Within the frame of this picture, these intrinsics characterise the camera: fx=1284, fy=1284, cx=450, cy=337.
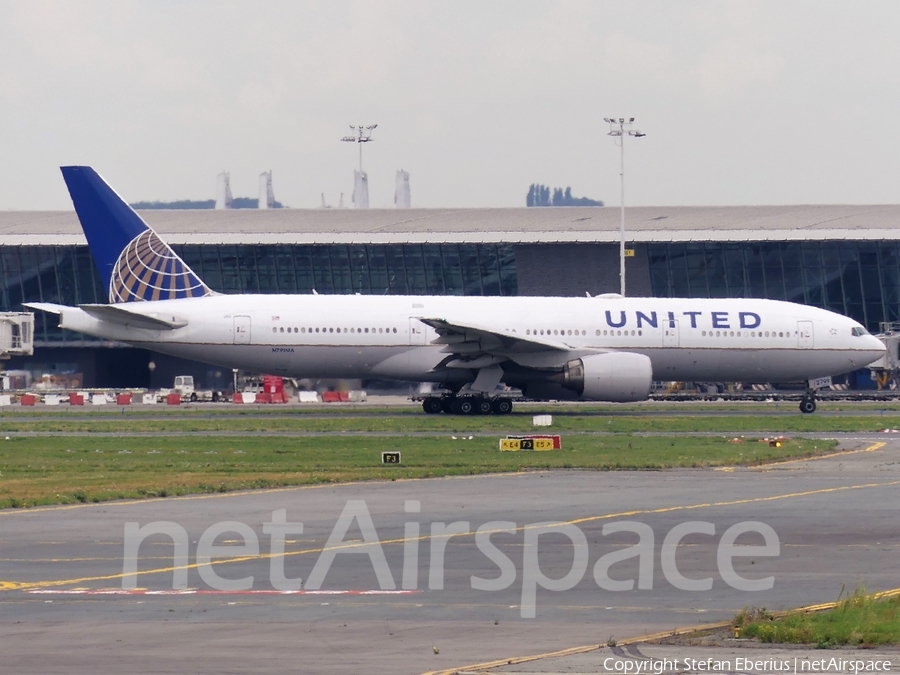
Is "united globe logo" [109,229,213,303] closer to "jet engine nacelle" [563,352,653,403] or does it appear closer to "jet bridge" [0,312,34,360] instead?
"jet bridge" [0,312,34,360]

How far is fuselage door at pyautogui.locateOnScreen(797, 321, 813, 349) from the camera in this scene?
49.5 m

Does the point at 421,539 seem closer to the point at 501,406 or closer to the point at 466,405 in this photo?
the point at 466,405

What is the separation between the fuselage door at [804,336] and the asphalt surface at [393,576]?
85.2 feet

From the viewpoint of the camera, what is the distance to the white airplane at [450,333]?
150ft

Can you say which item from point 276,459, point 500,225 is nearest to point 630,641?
point 276,459

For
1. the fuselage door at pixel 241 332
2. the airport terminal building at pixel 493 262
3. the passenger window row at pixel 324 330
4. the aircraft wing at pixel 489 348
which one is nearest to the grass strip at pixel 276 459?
the aircraft wing at pixel 489 348

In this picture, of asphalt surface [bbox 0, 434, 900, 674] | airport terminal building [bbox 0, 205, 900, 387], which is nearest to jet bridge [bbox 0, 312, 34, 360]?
airport terminal building [bbox 0, 205, 900, 387]

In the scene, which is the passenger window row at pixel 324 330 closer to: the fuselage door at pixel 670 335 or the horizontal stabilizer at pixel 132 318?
the horizontal stabilizer at pixel 132 318


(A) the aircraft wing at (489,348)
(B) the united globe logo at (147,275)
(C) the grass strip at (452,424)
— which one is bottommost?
(C) the grass strip at (452,424)

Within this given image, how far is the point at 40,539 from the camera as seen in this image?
17.3 metres

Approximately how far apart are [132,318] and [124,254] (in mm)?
3980

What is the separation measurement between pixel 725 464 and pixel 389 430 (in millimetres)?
13369

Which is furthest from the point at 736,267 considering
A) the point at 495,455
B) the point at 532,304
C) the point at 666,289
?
the point at 495,455

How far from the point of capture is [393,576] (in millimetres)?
14148
